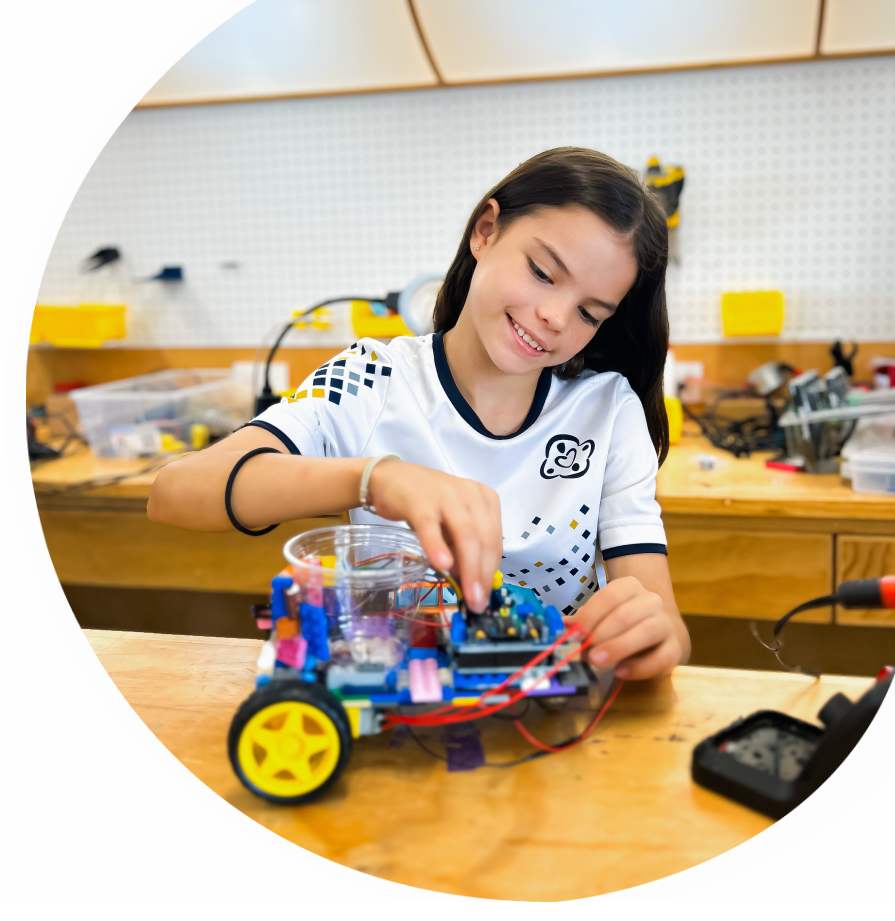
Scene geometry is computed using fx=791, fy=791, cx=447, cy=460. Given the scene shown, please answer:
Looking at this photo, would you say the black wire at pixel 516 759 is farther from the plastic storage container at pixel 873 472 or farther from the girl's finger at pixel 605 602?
the plastic storage container at pixel 873 472

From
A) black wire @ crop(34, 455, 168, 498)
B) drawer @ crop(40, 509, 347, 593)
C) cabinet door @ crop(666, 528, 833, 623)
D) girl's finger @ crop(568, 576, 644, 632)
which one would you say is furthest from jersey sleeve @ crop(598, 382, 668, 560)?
black wire @ crop(34, 455, 168, 498)

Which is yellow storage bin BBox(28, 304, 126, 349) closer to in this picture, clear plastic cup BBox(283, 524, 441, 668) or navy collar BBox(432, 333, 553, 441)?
navy collar BBox(432, 333, 553, 441)

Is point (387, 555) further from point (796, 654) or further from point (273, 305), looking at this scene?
point (273, 305)

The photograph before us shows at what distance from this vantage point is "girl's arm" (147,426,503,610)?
588 millimetres

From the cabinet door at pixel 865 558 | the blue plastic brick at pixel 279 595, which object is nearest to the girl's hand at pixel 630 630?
the blue plastic brick at pixel 279 595

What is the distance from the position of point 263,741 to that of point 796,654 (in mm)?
1494

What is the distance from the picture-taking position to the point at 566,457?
3.26 ft

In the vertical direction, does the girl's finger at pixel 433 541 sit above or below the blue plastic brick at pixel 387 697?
above

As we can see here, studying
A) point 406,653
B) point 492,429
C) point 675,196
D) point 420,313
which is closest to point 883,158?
point 675,196

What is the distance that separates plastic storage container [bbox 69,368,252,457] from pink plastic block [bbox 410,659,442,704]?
4.74 ft

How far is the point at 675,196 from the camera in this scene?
1.91m

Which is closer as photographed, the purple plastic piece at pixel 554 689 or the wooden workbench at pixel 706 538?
the purple plastic piece at pixel 554 689

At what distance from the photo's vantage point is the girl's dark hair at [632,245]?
2.88 ft

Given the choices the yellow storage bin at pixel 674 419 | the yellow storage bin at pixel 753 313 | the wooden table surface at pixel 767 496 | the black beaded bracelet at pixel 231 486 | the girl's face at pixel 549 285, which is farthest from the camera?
the yellow storage bin at pixel 753 313
